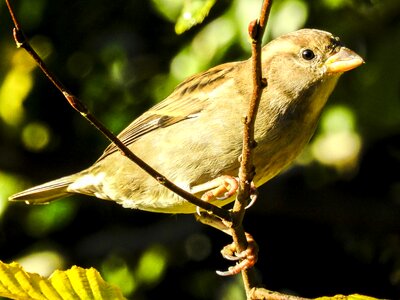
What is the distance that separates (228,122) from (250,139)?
115 cm

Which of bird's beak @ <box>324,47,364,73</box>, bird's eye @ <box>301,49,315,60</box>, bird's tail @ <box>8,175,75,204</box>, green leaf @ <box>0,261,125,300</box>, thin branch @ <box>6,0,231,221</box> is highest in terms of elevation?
bird's tail @ <box>8,175,75,204</box>

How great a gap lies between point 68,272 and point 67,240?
Answer: 2083 mm

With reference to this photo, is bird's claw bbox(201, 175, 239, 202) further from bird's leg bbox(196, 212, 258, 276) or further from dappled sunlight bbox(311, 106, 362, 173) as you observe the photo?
dappled sunlight bbox(311, 106, 362, 173)

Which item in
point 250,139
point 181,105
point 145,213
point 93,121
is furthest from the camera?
point 145,213

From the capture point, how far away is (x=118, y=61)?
429cm

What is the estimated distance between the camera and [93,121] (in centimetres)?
192

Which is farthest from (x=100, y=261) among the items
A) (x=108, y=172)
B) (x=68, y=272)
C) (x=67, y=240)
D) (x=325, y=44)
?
(x=68, y=272)

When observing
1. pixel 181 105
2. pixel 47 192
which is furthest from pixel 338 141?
pixel 47 192

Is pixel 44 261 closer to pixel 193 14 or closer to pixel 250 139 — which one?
pixel 193 14

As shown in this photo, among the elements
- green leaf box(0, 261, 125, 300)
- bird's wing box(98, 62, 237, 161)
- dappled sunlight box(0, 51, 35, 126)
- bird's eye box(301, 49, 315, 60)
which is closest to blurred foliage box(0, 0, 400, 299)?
dappled sunlight box(0, 51, 35, 126)

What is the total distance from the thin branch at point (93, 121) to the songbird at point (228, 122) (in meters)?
0.84

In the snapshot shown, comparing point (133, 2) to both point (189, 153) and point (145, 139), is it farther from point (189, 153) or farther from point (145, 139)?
point (189, 153)

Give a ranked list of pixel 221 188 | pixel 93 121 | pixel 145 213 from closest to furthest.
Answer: pixel 93 121 < pixel 221 188 < pixel 145 213

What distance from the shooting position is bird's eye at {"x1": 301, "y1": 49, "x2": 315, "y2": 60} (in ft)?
11.5
